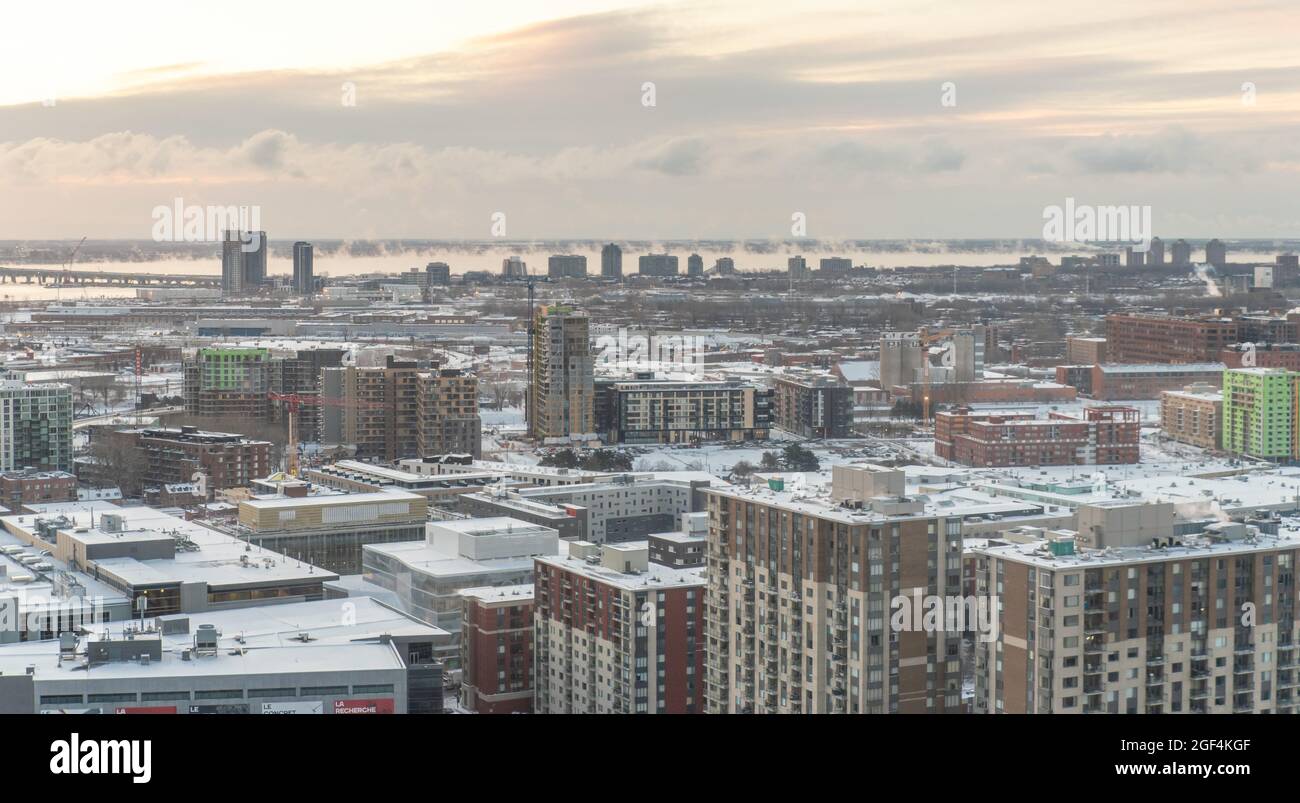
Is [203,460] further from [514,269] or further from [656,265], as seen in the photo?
[656,265]

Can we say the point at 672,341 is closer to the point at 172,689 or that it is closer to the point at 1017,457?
the point at 1017,457

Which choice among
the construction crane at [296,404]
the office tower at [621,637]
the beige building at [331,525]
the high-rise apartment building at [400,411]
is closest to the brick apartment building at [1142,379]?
the high-rise apartment building at [400,411]

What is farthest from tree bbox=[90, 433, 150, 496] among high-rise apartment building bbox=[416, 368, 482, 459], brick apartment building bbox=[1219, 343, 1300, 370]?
brick apartment building bbox=[1219, 343, 1300, 370]

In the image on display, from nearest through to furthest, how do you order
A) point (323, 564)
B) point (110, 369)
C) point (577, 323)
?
point (323, 564) → point (577, 323) → point (110, 369)

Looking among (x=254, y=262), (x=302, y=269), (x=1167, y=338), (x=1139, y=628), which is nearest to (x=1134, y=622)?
(x=1139, y=628)

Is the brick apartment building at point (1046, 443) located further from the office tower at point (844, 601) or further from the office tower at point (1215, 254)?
the office tower at point (1215, 254)

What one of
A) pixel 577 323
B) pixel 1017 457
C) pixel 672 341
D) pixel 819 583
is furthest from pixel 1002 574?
pixel 672 341
